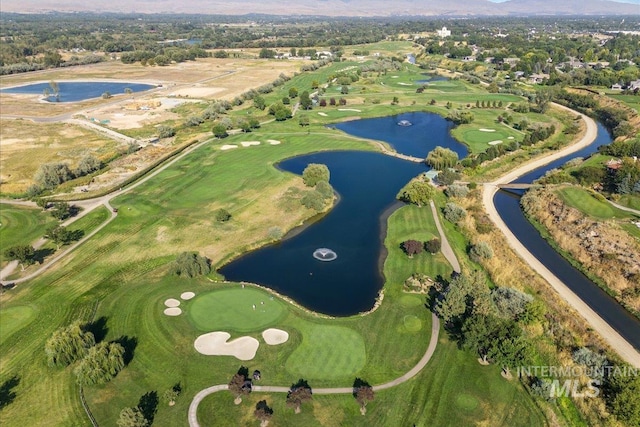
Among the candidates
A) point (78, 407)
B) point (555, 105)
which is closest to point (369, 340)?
point (78, 407)

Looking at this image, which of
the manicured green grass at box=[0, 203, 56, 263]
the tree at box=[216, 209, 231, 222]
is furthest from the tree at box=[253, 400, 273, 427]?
the manicured green grass at box=[0, 203, 56, 263]

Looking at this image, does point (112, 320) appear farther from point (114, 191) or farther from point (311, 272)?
point (114, 191)

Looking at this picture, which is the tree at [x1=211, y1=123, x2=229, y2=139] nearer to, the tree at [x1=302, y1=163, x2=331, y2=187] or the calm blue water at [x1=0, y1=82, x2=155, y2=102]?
the tree at [x1=302, y1=163, x2=331, y2=187]

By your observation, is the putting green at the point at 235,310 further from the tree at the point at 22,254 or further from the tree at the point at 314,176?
the tree at the point at 314,176

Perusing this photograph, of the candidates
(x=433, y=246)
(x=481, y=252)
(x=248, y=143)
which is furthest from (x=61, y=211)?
(x=481, y=252)

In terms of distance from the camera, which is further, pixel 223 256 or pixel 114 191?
pixel 114 191

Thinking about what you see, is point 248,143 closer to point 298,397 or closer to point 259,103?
point 259,103
